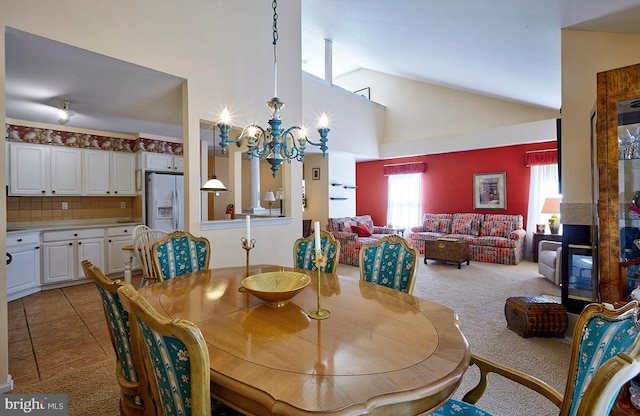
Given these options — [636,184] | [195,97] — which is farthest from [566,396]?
[195,97]

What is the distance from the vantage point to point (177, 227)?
17.6ft

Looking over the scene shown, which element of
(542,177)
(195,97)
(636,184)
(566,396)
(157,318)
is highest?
(195,97)

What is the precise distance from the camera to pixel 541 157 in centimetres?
605

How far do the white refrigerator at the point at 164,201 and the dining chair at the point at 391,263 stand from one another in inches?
164

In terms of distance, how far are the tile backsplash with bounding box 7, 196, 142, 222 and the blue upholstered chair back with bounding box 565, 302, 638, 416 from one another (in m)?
5.76

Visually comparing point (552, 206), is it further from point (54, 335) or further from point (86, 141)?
point (86, 141)

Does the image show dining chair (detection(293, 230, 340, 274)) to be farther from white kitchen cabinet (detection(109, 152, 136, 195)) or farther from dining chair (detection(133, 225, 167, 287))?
white kitchen cabinet (detection(109, 152, 136, 195))

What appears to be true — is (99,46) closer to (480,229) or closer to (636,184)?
(636,184)

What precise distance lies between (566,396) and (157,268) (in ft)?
7.73

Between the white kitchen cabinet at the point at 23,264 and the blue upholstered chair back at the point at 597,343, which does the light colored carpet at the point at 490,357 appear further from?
the white kitchen cabinet at the point at 23,264

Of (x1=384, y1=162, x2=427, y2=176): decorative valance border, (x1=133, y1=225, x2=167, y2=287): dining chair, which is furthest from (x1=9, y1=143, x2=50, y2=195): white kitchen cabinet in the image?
(x1=384, y1=162, x2=427, y2=176): decorative valance border

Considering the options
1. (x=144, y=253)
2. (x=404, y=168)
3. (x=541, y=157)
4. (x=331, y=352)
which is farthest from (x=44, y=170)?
(x=541, y=157)

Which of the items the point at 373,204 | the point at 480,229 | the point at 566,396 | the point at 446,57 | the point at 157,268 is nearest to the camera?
the point at 566,396

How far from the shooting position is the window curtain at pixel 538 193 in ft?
20.0
